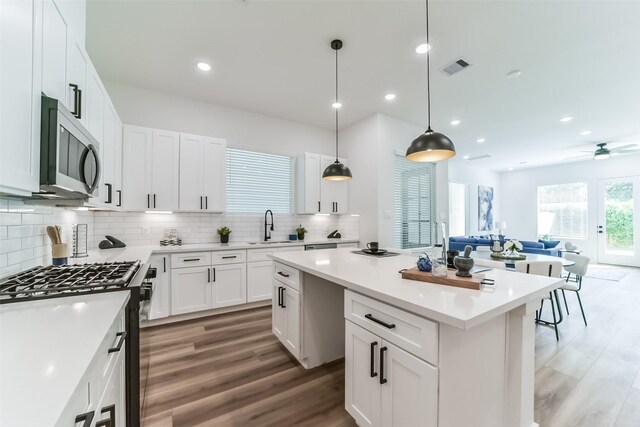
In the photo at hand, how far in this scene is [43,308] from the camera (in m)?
1.08

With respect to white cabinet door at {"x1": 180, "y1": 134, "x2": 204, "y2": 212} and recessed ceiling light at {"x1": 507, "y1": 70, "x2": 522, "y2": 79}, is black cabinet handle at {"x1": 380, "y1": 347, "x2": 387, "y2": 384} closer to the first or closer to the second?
white cabinet door at {"x1": 180, "y1": 134, "x2": 204, "y2": 212}

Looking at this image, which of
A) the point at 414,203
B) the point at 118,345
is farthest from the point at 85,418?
the point at 414,203

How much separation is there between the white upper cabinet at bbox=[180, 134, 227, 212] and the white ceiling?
29.6 inches

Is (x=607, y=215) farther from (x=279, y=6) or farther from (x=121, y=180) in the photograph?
(x=121, y=180)

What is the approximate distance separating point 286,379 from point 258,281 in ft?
5.90

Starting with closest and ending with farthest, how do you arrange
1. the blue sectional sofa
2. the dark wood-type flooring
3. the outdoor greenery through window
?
the dark wood-type flooring < the blue sectional sofa < the outdoor greenery through window

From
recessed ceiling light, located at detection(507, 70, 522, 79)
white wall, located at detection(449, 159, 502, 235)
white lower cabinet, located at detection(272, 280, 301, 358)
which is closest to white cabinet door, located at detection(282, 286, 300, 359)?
white lower cabinet, located at detection(272, 280, 301, 358)

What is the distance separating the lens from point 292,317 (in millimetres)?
2346

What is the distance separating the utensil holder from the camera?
1958mm

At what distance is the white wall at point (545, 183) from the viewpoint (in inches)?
288

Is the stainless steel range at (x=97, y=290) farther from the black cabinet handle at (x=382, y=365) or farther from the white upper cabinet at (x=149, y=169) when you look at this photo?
the white upper cabinet at (x=149, y=169)

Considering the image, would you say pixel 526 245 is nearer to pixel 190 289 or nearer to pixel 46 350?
pixel 190 289

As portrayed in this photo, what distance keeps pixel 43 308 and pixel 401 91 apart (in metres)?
4.09

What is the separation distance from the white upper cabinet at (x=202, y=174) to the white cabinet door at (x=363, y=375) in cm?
288
